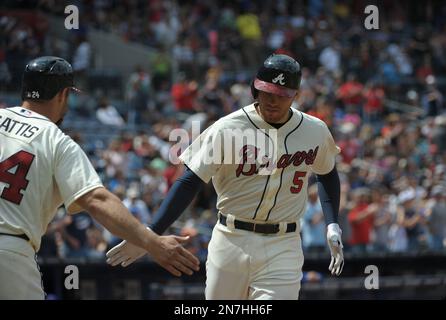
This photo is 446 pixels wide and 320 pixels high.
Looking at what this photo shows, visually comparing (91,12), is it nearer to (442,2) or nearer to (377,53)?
(377,53)

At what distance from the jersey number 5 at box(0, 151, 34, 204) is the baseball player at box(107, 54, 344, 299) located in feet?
4.70

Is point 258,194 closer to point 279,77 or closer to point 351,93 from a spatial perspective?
point 279,77

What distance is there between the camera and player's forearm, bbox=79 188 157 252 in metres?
4.85

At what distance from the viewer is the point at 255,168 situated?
655 cm

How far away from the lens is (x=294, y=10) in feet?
A: 82.0

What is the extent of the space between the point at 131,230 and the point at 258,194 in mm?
1799

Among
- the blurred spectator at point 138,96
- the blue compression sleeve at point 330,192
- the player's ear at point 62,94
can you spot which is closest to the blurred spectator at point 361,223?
the blurred spectator at point 138,96

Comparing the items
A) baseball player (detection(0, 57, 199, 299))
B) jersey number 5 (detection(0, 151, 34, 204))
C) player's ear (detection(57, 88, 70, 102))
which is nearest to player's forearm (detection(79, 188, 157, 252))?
baseball player (detection(0, 57, 199, 299))

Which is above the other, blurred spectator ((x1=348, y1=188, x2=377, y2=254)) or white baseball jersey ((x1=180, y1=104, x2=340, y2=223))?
white baseball jersey ((x1=180, y1=104, x2=340, y2=223))

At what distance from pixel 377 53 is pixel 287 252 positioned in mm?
16662

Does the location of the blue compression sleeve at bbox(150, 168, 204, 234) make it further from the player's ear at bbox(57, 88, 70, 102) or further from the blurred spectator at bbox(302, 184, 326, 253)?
the blurred spectator at bbox(302, 184, 326, 253)

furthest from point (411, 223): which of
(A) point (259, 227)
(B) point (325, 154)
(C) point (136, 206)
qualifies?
(A) point (259, 227)

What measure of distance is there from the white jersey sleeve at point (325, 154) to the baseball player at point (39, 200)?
1.98 metres

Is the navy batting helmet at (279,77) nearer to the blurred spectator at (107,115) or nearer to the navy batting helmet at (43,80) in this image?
the navy batting helmet at (43,80)
